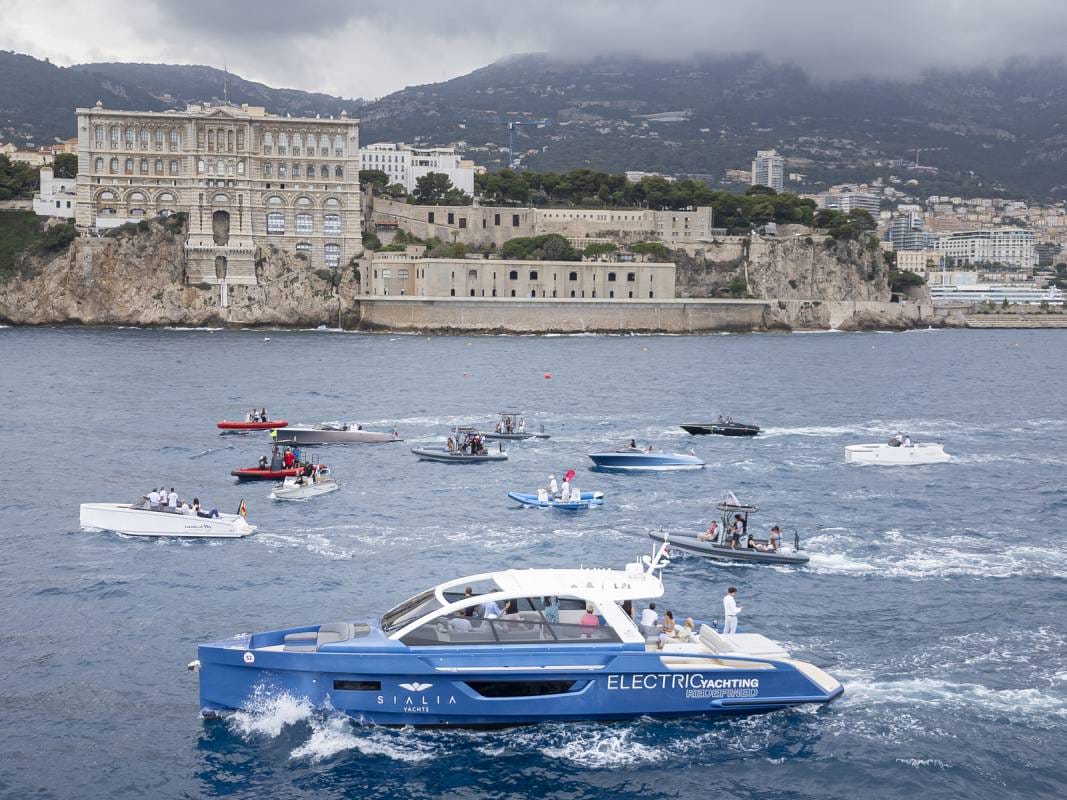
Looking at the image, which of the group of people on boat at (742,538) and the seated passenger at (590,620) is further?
the group of people on boat at (742,538)

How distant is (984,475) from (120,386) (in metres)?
52.1

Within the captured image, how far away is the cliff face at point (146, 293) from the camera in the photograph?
136875mm

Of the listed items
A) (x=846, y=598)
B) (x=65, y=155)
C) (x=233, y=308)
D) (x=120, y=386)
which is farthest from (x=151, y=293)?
(x=846, y=598)

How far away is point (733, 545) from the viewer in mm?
33219

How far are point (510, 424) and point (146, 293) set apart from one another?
90776mm

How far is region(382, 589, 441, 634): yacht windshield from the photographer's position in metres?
21.7

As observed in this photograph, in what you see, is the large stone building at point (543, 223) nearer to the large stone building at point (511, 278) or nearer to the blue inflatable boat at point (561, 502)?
the large stone building at point (511, 278)

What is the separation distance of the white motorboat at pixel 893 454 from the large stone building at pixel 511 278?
88635 millimetres

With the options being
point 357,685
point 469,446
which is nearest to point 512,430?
point 469,446

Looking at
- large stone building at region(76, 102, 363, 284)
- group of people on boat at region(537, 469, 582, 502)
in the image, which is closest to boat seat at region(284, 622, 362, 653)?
group of people on boat at region(537, 469, 582, 502)

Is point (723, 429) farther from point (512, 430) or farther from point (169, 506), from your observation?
point (169, 506)

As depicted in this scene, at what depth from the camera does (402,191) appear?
17012 centimetres

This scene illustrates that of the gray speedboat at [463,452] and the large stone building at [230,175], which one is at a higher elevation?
the large stone building at [230,175]

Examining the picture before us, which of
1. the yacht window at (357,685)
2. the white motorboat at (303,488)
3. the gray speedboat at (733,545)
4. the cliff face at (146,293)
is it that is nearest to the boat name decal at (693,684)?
the yacht window at (357,685)
